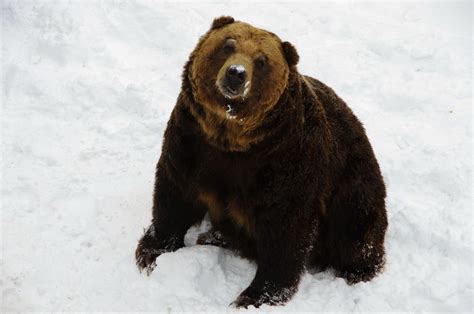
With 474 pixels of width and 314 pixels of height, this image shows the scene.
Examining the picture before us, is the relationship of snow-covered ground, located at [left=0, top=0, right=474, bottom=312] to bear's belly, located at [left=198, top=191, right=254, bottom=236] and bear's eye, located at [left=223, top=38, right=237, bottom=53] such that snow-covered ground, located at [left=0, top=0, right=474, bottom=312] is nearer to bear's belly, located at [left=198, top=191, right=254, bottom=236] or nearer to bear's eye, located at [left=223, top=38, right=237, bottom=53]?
bear's belly, located at [left=198, top=191, right=254, bottom=236]

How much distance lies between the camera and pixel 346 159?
4617 mm

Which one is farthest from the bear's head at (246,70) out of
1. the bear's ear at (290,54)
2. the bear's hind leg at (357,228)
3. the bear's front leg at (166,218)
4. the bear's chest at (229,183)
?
the bear's hind leg at (357,228)

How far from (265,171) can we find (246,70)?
2.52 feet

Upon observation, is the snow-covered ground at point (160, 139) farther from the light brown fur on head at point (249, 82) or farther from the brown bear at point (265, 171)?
the light brown fur on head at point (249, 82)

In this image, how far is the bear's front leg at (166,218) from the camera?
442cm

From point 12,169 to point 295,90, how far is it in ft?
9.69

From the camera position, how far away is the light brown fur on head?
12.3ft

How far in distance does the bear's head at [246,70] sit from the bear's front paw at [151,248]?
1.42 metres

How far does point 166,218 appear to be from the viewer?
15.1ft

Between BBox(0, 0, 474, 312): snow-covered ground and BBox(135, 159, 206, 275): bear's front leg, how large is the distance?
0.13 m

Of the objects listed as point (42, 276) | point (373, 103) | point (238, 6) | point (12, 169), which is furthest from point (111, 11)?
point (42, 276)

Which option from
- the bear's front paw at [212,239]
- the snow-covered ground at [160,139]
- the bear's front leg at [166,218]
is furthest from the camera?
the bear's front paw at [212,239]

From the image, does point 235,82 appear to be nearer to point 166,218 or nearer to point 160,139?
point 166,218

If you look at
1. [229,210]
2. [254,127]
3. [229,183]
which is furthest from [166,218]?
[254,127]
